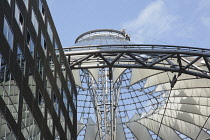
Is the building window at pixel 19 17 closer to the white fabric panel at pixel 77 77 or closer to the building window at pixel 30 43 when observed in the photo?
the building window at pixel 30 43

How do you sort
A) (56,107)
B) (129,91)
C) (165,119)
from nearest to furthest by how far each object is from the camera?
(56,107), (165,119), (129,91)

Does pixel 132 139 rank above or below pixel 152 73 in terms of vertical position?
below

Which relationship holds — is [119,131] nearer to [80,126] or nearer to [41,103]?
[80,126]

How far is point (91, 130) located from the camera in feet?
202

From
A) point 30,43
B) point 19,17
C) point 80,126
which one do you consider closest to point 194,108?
point 80,126

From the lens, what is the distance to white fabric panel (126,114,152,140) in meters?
59.6

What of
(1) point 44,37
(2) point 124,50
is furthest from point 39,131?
(2) point 124,50

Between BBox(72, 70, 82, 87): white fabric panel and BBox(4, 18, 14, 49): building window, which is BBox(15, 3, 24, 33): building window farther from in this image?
BBox(72, 70, 82, 87): white fabric panel

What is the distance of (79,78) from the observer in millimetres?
57312

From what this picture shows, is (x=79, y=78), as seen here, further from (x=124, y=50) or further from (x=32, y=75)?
(x=32, y=75)

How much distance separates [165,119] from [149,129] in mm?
2779

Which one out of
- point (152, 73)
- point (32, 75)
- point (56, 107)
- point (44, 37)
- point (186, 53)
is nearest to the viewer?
point (32, 75)

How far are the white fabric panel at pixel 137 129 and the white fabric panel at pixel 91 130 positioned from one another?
4400mm

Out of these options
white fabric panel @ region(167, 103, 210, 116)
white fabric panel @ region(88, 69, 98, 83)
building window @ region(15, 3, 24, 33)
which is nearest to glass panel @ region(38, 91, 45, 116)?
building window @ region(15, 3, 24, 33)
